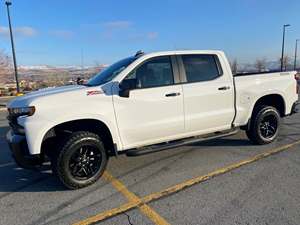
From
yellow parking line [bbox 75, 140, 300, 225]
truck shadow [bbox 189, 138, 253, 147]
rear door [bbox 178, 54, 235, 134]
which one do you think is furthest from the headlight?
truck shadow [bbox 189, 138, 253, 147]

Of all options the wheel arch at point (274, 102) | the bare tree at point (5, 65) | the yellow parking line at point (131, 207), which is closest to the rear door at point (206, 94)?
the wheel arch at point (274, 102)

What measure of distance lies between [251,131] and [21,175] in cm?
443

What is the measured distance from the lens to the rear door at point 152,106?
425 centimetres

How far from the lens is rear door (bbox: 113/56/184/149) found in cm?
425

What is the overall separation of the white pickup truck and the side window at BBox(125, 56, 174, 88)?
0.05 feet

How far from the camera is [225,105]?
203 inches

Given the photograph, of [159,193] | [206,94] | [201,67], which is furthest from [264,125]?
[159,193]

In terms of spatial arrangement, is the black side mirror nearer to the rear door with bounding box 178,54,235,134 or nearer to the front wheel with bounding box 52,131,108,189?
the front wheel with bounding box 52,131,108,189

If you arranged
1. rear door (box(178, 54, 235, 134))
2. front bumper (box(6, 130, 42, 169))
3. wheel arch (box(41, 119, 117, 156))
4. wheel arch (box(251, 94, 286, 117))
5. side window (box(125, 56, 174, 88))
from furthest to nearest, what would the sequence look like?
wheel arch (box(251, 94, 286, 117)) < rear door (box(178, 54, 235, 134)) < side window (box(125, 56, 174, 88)) < wheel arch (box(41, 119, 117, 156)) < front bumper (box(6, 130, 42, 169))

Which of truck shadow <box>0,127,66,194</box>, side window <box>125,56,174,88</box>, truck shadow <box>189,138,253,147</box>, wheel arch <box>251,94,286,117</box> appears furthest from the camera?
truck shadow <box>189,138,253,147</box>

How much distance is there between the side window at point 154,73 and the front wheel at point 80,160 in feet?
3.69

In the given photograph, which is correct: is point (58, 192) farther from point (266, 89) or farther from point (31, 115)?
point (266, 89)

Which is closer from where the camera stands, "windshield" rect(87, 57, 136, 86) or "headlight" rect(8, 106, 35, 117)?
"headlight" rect(8, 106, 35, 117)

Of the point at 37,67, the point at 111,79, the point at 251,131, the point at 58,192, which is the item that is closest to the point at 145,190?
the point at 58,192
